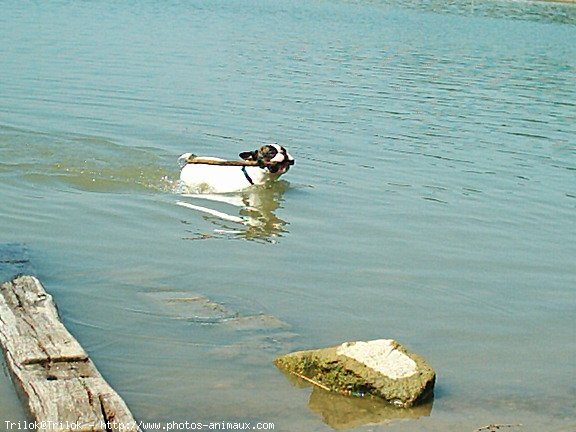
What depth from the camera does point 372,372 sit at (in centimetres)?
711

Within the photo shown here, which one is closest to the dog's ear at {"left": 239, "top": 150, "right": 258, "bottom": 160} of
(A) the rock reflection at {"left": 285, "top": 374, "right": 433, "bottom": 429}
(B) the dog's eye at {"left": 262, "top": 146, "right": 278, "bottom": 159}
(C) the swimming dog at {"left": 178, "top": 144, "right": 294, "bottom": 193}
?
(C) the swimming dog at {"left": 178, "top": 144, "right": 294, "bottom": 193}

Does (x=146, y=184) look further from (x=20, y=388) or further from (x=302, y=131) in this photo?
(x=20, y=388)

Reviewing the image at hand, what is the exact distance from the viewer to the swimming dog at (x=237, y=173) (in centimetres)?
1292

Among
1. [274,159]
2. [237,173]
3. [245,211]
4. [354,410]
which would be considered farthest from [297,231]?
[354,410]

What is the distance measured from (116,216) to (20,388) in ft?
17.5

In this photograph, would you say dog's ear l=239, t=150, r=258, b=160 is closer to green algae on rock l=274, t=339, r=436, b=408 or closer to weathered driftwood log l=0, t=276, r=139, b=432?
weathered driftwood log l=0, t=276, r=139, b=432

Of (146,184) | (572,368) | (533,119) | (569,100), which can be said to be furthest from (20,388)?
(569,100)

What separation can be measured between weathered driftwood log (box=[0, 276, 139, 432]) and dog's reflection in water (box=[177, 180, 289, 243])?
3.67 m

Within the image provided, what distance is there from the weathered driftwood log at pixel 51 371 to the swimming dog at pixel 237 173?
541 cm

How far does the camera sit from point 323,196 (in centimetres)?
1362

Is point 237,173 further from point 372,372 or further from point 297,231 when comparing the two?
point 372,372

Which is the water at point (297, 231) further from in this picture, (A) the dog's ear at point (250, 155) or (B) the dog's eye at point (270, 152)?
(B) the dog's eye at point (270, 152)

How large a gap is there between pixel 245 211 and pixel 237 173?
0.71 meters

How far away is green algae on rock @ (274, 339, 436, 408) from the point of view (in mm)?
7074
